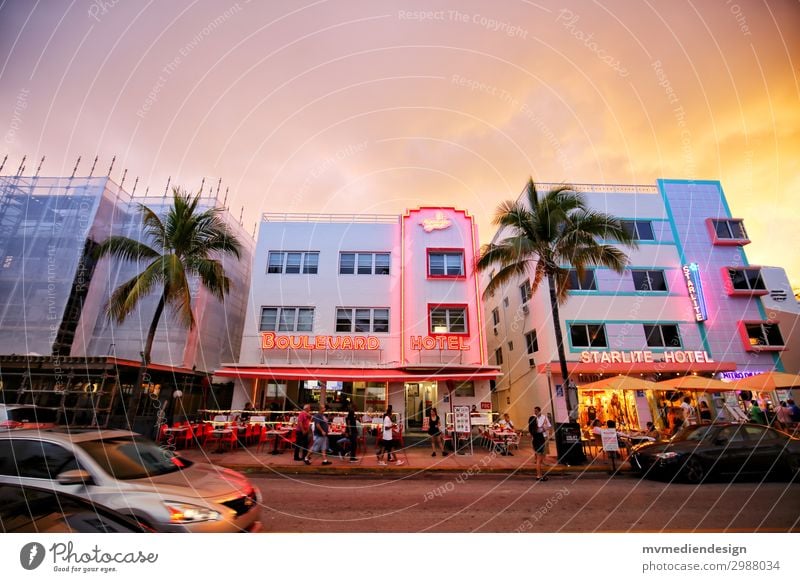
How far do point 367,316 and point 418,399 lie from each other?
18.2 ft

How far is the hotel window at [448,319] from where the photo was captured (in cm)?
1930

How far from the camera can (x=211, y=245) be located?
15.2 metres

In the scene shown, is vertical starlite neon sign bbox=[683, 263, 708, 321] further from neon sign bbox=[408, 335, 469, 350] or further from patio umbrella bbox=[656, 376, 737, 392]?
neon sign bbox=[408, 335, 469, 350]

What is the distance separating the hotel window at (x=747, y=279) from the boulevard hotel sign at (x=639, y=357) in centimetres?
558

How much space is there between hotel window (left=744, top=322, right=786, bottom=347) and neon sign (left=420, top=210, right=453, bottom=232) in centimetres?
1915

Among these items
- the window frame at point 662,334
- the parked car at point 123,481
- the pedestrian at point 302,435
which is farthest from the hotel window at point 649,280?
the parked car at point 123,481

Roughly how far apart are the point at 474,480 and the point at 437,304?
10771 mm

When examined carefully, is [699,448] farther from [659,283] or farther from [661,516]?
[659,283]

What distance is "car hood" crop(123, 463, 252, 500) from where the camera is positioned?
426cm

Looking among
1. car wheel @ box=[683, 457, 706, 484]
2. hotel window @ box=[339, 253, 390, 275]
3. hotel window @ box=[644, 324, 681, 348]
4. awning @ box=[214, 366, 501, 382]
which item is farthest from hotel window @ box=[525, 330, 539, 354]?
car wheel @ box=[683, 457, 706, 484]

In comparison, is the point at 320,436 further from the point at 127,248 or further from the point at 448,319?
the point at 127,248

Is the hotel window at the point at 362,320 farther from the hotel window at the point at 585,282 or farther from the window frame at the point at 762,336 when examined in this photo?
the window frame at the point at 762,336
